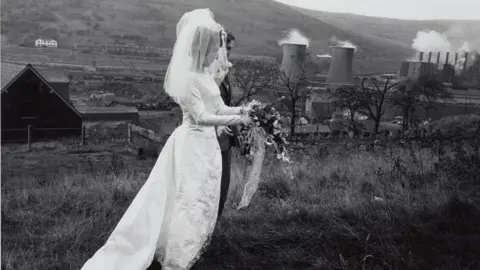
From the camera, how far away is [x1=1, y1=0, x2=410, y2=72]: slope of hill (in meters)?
34.7

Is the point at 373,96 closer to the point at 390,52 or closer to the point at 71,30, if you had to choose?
the point at 390,52

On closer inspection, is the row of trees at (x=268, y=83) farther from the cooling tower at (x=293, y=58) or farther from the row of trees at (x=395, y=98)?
the cooling tower at (x=293, y=58)

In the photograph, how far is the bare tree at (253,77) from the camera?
2036 cm

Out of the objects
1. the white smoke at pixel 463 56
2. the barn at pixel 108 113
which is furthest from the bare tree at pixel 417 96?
the barn at pixel 108 113

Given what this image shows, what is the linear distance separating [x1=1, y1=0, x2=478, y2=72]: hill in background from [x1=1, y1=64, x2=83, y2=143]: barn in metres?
6.99

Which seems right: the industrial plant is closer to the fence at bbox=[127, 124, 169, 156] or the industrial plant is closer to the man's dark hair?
the fence at bbox=[127, 124, 169, 156]

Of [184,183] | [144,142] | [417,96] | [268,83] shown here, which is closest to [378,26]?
[417,96]

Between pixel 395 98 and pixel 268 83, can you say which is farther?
pixel 268 83

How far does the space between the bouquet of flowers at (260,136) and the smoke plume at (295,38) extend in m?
34.5

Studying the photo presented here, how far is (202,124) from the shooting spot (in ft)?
10.0

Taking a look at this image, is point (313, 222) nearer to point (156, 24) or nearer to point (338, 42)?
point (156, 24)

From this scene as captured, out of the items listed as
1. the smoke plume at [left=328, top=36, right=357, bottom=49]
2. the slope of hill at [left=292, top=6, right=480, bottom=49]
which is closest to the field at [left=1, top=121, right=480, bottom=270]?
the slope of hill at [left=292, top=6, right=480, bottom=49]

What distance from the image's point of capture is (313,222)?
3.48m

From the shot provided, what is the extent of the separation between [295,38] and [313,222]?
3617cm
